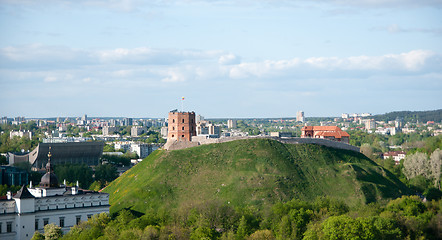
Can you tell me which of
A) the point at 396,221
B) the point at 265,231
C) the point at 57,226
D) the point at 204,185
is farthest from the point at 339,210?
the point at 57,226

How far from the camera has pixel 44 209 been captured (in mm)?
83125

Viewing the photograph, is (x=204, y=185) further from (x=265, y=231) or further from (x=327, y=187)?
(x=265, y=231)

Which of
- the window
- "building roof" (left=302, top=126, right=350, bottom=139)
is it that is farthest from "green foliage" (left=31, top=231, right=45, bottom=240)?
"building roof" (left=302, top=126, right=350, bottom=139)

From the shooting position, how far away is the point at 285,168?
97.1m

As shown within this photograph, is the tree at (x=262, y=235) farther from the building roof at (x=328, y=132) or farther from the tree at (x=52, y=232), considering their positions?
the building roof at (x=328, y=132)

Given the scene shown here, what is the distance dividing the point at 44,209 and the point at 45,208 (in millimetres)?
185

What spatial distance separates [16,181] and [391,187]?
60.1m

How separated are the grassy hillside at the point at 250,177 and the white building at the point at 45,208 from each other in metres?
4.13

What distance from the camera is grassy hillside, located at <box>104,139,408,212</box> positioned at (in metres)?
90.6

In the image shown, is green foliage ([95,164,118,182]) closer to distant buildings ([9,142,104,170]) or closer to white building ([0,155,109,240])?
distant buildings ([9,142,104,170])

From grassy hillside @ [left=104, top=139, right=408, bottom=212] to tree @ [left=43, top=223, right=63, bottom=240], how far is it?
11748 mm

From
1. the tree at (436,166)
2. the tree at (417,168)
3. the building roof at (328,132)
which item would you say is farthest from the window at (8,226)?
the tree at (436,166)

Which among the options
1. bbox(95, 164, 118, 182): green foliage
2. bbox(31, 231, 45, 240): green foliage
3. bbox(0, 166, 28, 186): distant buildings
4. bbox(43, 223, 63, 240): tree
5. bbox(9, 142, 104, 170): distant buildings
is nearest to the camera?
bbox(31, 231, 45, 240): green foliage

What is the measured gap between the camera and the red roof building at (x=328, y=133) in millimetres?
130875
